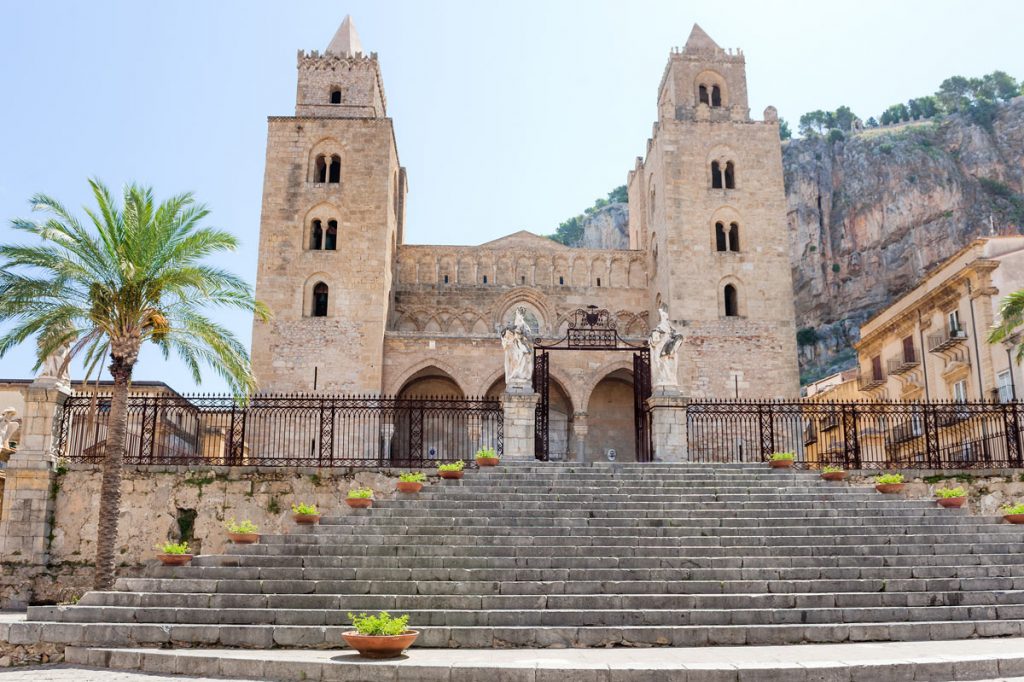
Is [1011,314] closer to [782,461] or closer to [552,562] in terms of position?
[782,461]

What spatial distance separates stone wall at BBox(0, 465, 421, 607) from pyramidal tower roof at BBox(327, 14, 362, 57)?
24.0m

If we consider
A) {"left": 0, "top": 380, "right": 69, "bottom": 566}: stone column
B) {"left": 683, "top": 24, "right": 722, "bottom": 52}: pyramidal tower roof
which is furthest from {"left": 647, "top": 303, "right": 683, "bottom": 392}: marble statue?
{"left": 683, "top": 24, "right": 722, "bottom": 52}: pyramidal tower roof

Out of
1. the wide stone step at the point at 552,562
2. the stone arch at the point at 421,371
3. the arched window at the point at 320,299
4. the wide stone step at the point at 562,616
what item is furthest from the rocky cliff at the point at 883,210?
the wide stone step at the point at 562,616

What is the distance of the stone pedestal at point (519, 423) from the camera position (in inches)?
699

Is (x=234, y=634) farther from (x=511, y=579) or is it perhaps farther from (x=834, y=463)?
(x=834, y=463)

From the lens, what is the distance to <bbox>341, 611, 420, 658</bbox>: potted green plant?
822cm

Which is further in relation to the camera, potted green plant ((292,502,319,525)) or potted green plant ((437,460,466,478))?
potted green plant ((437,460,466,478))

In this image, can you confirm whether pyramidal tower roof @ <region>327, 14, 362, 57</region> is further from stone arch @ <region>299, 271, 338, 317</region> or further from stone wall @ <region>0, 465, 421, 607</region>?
stone wall @ <region>0, 465, 421, 607</region>

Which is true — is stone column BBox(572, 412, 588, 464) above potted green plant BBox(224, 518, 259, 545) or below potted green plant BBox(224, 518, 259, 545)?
above

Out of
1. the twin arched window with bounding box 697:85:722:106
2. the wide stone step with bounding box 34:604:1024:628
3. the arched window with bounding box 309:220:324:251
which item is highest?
the twin arched window with bounding box 697:85:722:106

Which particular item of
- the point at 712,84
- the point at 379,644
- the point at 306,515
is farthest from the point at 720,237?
the point at 379,644

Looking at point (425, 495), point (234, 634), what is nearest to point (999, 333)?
point (425, 495)

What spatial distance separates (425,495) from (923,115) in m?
91.6

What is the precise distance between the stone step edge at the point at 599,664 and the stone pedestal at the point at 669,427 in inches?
349
